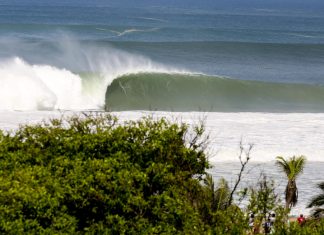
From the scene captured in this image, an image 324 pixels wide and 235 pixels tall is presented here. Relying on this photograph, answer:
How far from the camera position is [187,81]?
44281mm

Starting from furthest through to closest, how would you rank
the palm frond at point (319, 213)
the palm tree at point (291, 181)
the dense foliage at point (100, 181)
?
1. the palm tree at point (291, 181)
2. the palm frond at point (319, 213)
3. the dense foliage at point (100, 181)

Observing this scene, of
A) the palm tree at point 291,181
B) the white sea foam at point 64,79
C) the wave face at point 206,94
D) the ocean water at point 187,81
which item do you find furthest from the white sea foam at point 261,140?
the wave face at point 206,94

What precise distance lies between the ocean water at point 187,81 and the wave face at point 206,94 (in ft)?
0.18

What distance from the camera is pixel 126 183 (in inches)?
455

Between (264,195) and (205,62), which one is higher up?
(205,62)

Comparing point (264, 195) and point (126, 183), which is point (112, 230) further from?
point (264, 195)

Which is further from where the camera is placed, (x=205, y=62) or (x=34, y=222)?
(x=205, y=62)

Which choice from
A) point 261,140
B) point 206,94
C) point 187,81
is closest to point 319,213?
point 261,140

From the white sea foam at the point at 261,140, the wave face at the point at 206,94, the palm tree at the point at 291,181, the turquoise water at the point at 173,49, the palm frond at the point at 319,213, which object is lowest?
the palm frond at the point at 319,213

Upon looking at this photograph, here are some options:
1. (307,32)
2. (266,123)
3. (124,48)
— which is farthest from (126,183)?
(307,32)

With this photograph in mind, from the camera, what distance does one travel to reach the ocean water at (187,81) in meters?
27.8

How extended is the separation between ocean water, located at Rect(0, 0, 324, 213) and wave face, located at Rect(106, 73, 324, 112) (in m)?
0.05

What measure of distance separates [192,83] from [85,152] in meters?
31.0

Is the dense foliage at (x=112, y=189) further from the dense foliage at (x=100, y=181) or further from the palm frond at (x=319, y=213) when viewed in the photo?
the palm frond at (x=319, y=213)
